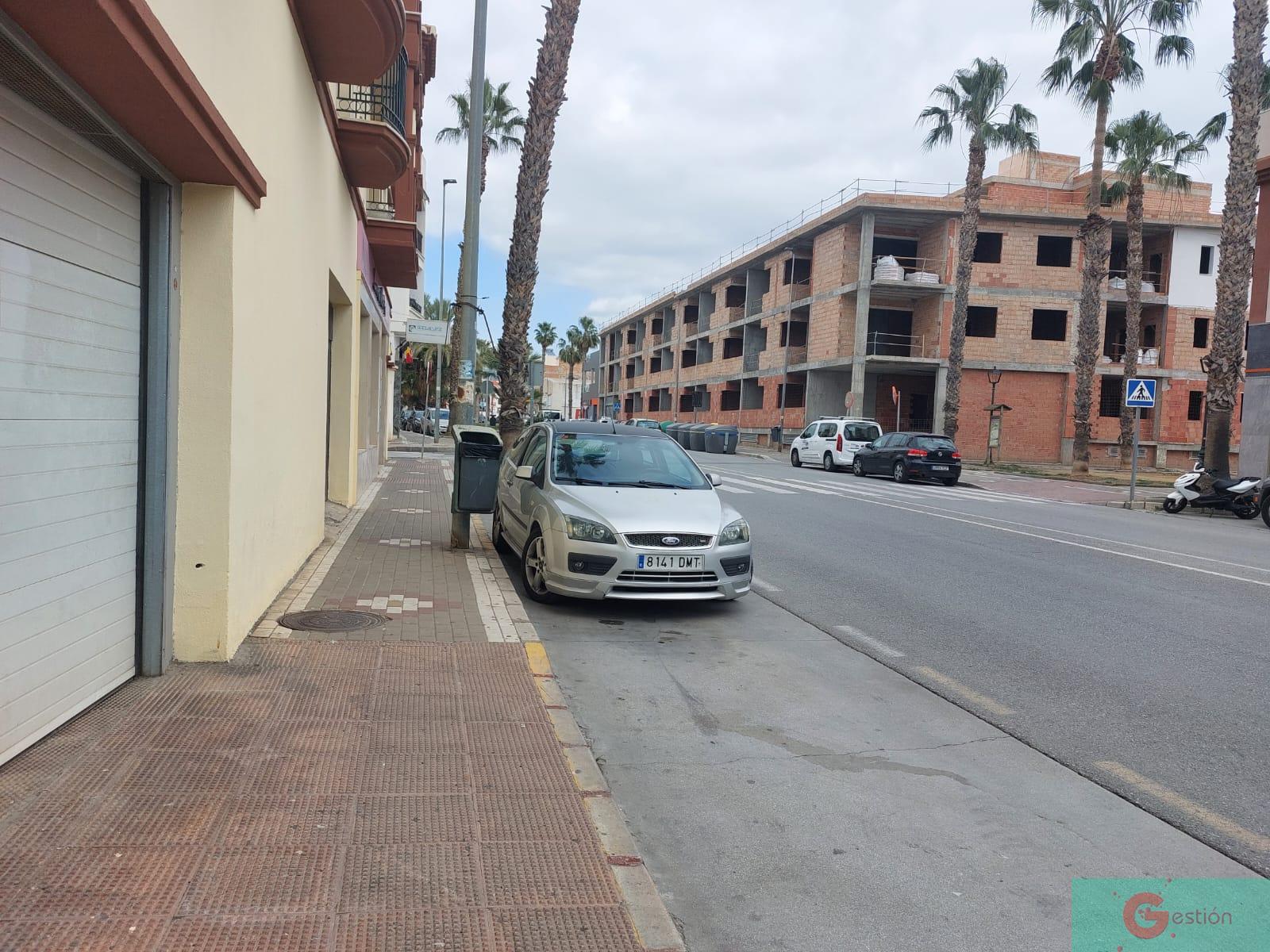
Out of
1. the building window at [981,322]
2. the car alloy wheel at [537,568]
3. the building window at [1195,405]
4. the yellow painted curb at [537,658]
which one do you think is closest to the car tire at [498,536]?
the car alloy wheel at [537,568]

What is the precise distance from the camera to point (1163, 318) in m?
42.6

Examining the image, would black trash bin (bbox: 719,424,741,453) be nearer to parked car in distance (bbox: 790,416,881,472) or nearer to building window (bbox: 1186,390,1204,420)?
parked car in distance (bbox: 790,416,881,472)

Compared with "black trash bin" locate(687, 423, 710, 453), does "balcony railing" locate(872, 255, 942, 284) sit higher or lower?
higher

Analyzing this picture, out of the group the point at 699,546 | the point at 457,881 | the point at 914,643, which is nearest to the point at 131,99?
the point at 457,881

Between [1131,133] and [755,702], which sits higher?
[1131,133]

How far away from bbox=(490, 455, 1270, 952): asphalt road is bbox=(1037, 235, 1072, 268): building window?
116ft

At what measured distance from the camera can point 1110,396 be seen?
42594 millimetres

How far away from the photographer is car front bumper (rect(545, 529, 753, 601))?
747 centimetres

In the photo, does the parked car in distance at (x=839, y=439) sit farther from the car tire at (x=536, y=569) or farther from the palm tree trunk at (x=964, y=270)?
the car tire at (x=536, y=569)

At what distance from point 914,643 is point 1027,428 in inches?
1461

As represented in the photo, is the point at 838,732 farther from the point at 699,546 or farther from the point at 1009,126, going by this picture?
the point at 1009,126

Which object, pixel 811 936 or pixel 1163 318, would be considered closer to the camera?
pixel 811 936

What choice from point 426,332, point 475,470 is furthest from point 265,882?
point 426,332

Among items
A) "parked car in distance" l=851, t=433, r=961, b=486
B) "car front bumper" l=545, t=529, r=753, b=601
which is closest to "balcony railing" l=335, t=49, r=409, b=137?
"car front bumper" l=545, t=529, r=753, b=601
